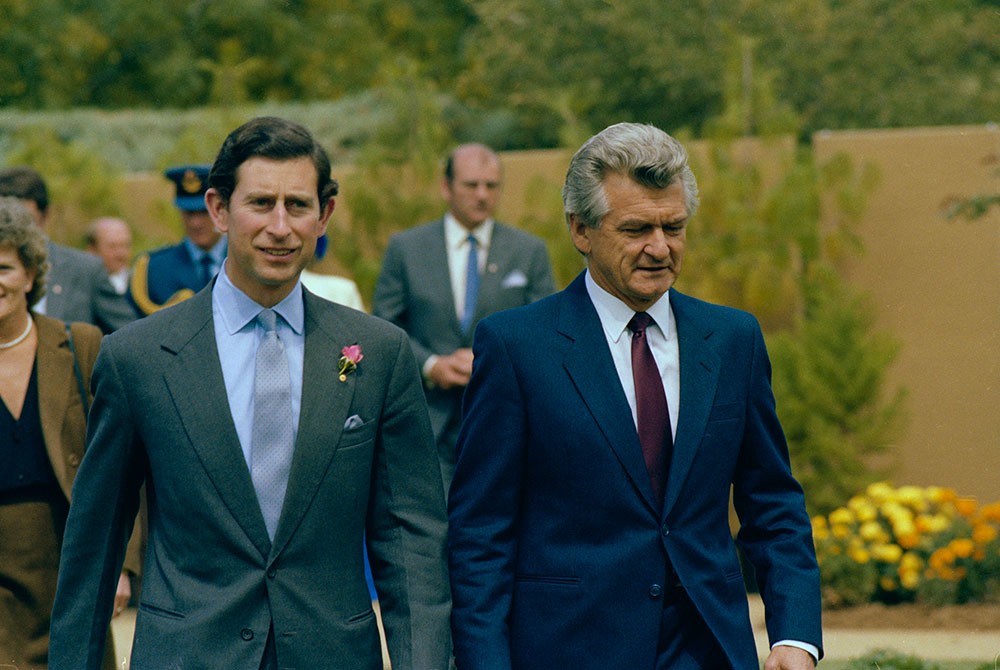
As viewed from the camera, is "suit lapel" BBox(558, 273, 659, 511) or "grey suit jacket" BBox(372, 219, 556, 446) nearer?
"suit lapel" BBox(558, 273, 659, 511)

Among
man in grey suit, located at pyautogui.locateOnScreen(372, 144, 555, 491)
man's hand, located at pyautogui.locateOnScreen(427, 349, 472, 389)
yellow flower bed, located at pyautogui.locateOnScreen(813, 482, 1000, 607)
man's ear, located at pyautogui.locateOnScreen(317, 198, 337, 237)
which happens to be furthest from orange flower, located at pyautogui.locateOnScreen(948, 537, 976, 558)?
man's ear, located at pyautogui.locateOnScreen(317, 198, 337, 237)

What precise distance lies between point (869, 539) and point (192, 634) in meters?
6.23

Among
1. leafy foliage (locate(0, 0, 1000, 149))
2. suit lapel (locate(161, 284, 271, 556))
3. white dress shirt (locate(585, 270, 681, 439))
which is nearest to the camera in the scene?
suit lapel (locate(161, 284, 271, 556))

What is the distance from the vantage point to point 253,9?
22.2 m

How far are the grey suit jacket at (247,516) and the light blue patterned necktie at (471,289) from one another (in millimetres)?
4405

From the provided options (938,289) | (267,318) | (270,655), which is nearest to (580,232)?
(267,318)

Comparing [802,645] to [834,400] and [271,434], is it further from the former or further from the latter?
[834,400]

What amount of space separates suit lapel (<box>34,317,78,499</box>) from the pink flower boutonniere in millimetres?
1710

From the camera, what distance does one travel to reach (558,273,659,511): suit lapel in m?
3.83

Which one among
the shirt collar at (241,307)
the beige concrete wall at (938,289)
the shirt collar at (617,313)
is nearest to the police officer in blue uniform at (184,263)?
the beige concrete wall at (938,289)

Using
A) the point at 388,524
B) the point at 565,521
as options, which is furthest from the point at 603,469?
the point at 388,524

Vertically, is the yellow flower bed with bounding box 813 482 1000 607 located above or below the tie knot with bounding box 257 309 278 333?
below

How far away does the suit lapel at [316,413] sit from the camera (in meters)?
3.67

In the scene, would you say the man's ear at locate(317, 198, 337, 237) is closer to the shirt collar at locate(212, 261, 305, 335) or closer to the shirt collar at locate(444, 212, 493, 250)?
the shirt collar at locate(212, 261, 305, 335)
